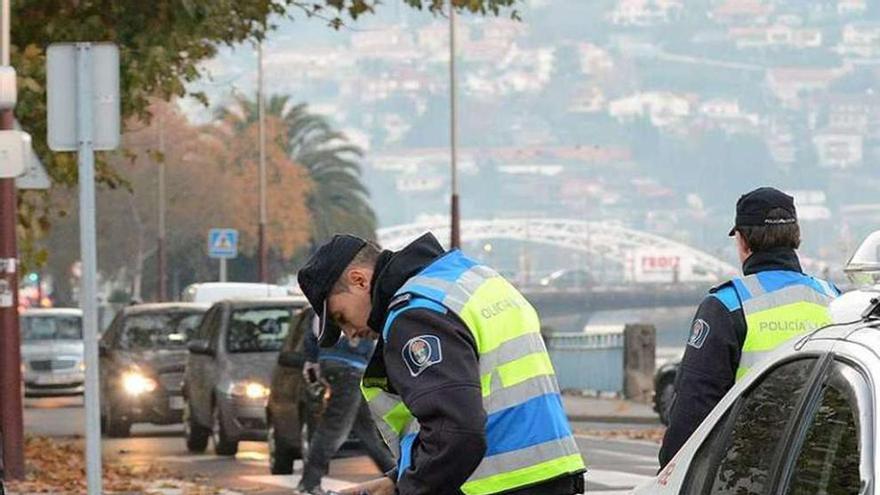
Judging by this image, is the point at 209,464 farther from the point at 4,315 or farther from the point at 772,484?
the point at 772,484

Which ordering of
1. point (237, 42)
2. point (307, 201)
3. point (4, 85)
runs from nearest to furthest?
1. point (4, 85)
2. point (237, 42)
3. point (307, 201)

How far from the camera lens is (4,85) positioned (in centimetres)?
1766

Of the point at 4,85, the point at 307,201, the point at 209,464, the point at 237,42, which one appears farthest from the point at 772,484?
the point at 307,201

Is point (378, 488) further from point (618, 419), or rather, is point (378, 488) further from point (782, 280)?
point (618, 419)

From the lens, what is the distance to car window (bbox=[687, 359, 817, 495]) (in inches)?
201

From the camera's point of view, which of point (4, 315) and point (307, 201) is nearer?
point (4, 315)

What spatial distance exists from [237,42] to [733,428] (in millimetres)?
19286

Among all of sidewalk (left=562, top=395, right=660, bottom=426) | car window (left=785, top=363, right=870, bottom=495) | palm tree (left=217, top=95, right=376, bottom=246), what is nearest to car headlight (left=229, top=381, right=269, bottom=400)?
sidewalk (left=562, top=395, right=660, bottom=426)

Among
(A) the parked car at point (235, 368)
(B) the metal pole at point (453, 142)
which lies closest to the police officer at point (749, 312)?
(A) the parked car at point (235, 368)

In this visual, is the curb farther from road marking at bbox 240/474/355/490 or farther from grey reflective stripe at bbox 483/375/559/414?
grey reflective stripe at bbox 483/375/559/414

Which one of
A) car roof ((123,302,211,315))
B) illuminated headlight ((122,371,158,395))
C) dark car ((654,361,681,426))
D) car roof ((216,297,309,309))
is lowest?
dark car ((654,361,681,426))

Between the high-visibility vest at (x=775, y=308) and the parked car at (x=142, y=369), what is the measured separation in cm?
1853

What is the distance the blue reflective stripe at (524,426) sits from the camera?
5.71 meters

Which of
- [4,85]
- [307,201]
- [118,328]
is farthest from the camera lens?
[307,201]
